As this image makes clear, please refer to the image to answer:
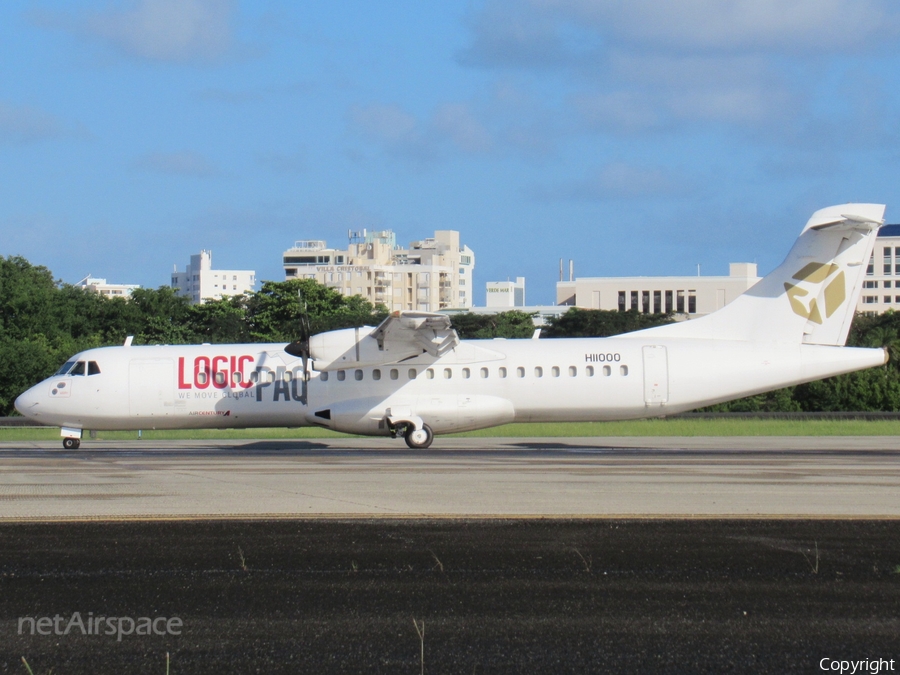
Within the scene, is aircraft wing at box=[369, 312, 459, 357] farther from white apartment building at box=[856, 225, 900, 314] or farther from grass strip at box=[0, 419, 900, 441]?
white apartment building at box=[856, 225, 900, 314]

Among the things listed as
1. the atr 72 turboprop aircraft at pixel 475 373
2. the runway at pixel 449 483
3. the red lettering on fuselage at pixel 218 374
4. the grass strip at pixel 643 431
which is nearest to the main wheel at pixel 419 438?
the atr 72 turboprop aircraft at pixel 475 373

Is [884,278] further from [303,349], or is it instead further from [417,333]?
[303,349]

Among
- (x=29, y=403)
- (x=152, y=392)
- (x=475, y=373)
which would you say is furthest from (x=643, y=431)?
(x=29, y=403)

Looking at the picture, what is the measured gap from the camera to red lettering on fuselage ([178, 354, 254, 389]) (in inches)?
1020

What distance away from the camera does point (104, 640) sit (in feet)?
20.5

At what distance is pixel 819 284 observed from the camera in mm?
25328

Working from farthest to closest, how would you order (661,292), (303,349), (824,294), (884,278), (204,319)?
(884,278), (661,292), (204,319), (824,294), (303,349)

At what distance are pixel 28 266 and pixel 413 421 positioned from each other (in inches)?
3698

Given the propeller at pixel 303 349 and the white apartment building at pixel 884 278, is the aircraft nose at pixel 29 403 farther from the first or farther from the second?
the white apartment building at pixel 884 278

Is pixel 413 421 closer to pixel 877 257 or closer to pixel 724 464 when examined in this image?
pixel 724 464

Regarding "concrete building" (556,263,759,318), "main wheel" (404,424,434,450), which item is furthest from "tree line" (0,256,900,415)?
"concrete building" (556,263,759,318)

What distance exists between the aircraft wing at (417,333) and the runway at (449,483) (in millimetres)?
2788

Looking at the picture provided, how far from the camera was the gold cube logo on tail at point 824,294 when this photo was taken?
994 inches

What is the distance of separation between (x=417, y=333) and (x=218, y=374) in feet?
19.0
